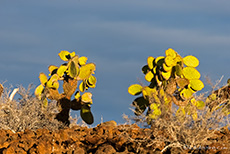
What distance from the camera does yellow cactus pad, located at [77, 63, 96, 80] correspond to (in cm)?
1104

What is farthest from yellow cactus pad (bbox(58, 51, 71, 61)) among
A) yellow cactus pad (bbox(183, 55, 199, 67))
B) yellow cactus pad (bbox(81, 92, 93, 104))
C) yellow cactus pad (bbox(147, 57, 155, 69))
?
yellow cactus pad (bbox(183, 55, 199, 67))

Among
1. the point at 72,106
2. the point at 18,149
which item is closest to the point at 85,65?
the point at 72,106

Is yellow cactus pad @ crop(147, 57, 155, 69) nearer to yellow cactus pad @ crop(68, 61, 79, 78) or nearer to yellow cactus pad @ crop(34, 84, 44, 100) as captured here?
yellow cactus pad @ crop(68, 61, 79, 78)

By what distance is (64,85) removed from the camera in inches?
441

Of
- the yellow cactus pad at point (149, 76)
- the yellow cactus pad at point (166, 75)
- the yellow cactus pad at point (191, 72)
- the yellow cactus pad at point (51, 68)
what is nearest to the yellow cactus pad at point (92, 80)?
the yellow cactus pad at point (51, 68)

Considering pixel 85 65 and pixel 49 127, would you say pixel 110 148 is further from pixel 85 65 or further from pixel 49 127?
pixel 85 65

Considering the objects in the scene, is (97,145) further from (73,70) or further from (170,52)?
(73,70)

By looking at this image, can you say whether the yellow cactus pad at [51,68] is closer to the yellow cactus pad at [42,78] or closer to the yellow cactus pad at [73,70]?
the yellow cactus pad at [42,78]

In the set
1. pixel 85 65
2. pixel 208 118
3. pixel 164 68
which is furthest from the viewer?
pixel 85 65

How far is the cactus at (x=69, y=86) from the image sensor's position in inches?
430

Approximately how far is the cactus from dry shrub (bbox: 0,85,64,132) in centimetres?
28

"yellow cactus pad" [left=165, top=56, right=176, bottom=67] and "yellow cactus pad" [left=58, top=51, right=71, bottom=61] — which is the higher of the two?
"yellow cactus pad" [left=58, top=51, right=71, bottom=61]

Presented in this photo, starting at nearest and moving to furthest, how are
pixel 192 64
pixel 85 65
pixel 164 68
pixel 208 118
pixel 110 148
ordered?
pixel 110 148
pixel 208 118
pixel 164 68
pixel 192 64
pixel 85 65

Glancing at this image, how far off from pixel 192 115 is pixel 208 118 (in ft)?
0.89
